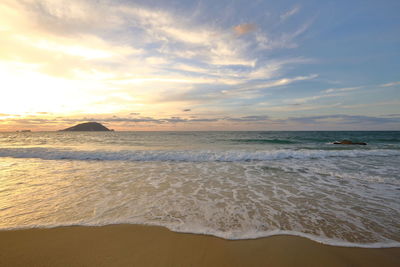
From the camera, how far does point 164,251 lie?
119 inches

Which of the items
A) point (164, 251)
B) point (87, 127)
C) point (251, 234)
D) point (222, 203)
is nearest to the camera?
point (164, 251)

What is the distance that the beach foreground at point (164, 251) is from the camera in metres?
2.79

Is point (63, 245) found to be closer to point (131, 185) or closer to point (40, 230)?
point (40, 230)

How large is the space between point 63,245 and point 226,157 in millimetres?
11639

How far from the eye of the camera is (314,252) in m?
3.02

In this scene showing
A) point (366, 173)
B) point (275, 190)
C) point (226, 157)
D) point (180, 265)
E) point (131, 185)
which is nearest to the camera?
point (180, 265)

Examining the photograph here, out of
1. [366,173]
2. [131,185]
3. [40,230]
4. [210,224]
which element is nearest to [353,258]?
[210,224]

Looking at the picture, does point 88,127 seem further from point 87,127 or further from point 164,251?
point 164,251

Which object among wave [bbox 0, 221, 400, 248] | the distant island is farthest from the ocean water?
the distant island

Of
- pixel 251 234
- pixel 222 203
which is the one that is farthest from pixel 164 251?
pixel 222 203

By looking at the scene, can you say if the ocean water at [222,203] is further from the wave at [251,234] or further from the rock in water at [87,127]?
the rock in water at [87,127]

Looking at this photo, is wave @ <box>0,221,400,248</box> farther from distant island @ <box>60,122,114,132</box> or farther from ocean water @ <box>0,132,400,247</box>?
distant island @ <box>60,122,114,132</box>

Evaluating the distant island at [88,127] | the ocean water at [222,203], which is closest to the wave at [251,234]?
the ocean water at [222,203]

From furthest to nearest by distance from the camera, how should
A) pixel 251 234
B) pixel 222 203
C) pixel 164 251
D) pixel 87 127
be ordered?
pixel 87 127, pixel 222 203, pixel 251 234, pixel 164 251
